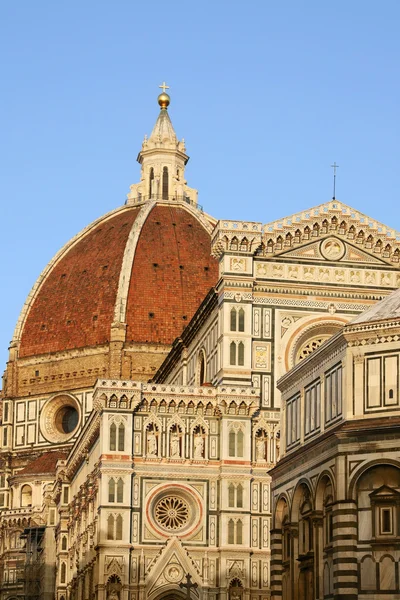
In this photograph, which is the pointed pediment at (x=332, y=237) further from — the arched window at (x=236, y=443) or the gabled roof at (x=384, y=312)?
the gabled roof at (x=384, y=312)

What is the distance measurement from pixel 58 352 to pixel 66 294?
491 cm

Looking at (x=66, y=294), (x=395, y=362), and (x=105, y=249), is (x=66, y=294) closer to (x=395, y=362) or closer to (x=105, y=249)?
(x=105, y=249)

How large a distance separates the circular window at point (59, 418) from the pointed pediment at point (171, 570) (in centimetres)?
4163

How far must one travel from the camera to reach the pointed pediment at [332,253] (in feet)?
206

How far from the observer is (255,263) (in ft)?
205

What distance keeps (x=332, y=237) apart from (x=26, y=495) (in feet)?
137

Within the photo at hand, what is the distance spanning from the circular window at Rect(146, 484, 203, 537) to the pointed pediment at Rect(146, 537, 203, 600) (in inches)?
24.6

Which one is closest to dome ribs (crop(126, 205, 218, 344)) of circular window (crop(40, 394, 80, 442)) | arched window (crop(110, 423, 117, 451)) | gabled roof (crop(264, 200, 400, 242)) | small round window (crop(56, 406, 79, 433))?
circular window (crop(40, 394, 80, 442))

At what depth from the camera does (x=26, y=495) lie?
320ft

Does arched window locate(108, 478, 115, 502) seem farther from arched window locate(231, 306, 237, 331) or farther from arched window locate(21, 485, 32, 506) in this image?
arched window locate(21, 485, 32, 506)

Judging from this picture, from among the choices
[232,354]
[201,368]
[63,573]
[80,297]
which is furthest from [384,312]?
[80,297]

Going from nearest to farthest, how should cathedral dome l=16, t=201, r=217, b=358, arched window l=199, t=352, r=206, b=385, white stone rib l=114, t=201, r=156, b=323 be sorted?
arched window l=199, t=352, r=206, b=385 < white stone rib l=114, t=201, r=156, b=323 < cathedral dome l=16, t=201, r=217, b=358

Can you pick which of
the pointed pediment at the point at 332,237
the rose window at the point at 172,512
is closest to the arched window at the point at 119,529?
the rose window at the point at 172,512

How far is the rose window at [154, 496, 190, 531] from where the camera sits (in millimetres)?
58688
